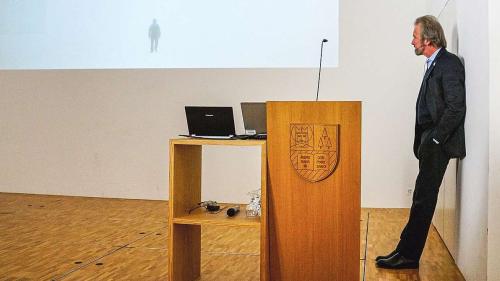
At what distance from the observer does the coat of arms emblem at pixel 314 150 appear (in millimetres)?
2773

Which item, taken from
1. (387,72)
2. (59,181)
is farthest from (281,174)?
A: (59,181)

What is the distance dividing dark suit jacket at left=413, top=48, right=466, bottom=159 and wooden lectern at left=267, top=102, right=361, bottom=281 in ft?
2.51

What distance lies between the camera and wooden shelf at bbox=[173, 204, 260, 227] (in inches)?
112

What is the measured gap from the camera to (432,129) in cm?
339

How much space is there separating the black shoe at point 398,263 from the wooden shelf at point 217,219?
110 cm

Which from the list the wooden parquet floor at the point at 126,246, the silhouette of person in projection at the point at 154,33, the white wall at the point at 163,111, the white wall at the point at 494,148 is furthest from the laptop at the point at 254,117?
the silhouette of person in projection at the point at 154,33

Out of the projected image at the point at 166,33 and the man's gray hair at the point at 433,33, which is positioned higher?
the projected image at the point at 166,33

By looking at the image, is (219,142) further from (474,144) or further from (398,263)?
(398,263)

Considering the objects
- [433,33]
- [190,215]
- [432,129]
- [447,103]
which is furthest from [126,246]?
[433,33]

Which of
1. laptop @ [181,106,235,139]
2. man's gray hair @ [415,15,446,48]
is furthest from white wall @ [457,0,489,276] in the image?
laptop @ [181,106,235,139]

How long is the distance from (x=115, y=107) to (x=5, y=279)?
3.67m

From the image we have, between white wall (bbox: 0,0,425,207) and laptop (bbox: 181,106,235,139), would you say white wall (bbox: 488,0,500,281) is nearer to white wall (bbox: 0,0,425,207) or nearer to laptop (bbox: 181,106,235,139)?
laptop (bbox: 181,106,235,139)

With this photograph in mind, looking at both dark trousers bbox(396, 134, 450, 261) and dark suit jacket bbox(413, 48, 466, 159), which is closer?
dark suit jacket bbox(413, 48, 466, 159)

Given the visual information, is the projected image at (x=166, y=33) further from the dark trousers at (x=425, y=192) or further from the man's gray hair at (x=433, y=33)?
the dark trousers at (x=425, y=192)
